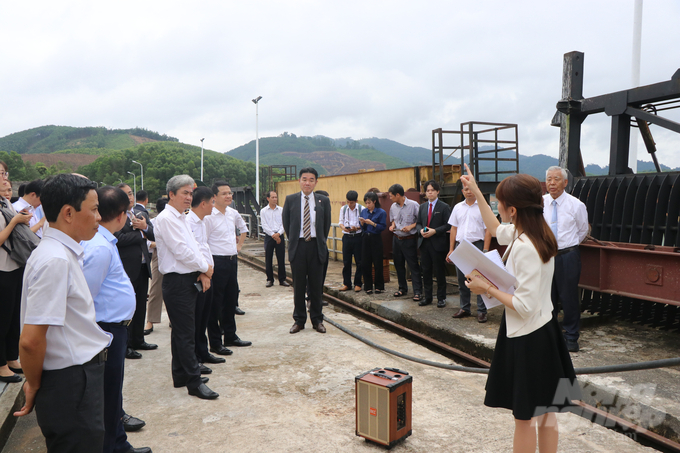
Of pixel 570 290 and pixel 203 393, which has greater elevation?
pixel 570 290

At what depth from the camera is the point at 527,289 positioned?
223 cm

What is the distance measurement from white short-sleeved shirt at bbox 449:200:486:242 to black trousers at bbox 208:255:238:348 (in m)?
3.09

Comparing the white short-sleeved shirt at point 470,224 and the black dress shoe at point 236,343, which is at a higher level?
the white short-sleeved shirt at point 470,224

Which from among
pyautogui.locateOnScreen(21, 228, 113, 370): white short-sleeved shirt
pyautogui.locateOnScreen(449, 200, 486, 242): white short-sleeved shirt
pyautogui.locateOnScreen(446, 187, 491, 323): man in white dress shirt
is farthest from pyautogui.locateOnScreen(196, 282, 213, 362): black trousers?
pyautogui.locateOnScreen(449, 200, 486, 242): white short-sleeved shirt

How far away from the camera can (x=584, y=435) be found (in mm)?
3207

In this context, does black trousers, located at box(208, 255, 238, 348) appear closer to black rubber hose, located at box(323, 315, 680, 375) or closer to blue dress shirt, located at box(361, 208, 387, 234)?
black rubber hose, located at box(323, 315, 680, 375)

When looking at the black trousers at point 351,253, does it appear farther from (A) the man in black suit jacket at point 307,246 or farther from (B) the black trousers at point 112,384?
(B) the black trousers at point 112,384

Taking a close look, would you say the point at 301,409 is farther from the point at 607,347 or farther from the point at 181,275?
the point at 607,347

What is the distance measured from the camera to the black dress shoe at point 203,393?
12.6 ft

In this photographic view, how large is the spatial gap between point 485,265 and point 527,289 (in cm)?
23

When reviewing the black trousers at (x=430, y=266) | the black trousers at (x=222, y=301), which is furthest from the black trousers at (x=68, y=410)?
the black trousers at (x=430, y=266)

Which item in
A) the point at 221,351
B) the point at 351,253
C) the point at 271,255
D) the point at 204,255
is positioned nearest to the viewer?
the point at 204,255

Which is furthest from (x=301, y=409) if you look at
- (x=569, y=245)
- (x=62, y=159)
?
(x=62, y=159)

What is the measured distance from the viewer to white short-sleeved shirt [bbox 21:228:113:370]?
170cm
